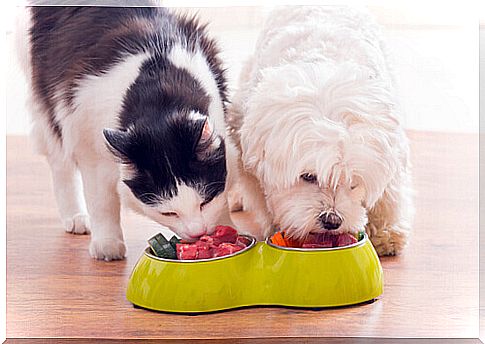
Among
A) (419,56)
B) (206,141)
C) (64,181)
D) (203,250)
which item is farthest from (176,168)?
(419,56)

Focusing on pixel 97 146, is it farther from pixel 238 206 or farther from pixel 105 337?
pixel 105 337

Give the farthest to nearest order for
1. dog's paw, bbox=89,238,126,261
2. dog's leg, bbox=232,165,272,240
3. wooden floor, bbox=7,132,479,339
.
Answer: dog's paw, bbox=89,238,126,261 < dog's leg, bbox=232,165,272,240 < wooden floor, bbox=7,132,479,339

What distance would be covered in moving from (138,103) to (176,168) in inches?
7.4

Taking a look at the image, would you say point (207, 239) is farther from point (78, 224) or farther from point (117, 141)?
Answer: point (78, 224)

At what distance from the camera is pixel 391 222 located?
7.13 ft

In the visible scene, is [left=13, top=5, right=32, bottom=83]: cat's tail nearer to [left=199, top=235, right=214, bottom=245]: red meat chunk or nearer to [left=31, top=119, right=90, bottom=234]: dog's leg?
[left=31, top=119, right=90, bottom=234]: dog's leg

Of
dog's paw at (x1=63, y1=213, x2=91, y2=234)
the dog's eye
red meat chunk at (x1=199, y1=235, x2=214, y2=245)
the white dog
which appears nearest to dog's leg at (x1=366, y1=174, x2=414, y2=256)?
the white dog

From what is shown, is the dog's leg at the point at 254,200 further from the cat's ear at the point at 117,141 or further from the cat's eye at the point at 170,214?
the cat's ear at the point at 117,141

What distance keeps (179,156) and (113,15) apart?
1.25 ft

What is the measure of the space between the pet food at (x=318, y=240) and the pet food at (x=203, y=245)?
0.29 feet

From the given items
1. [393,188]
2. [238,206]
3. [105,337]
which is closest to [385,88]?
[393,188]

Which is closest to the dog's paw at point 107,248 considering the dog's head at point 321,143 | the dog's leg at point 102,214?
the dog's leg at point 102,214

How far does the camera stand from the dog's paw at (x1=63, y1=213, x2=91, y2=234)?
2.24m

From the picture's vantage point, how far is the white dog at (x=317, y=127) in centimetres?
181
